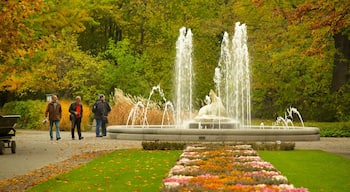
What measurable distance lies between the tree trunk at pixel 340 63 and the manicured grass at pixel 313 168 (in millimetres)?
19804

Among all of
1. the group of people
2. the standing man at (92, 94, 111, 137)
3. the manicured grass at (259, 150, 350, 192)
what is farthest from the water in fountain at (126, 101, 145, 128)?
the manicured grass at (259, 150, 350, 192)

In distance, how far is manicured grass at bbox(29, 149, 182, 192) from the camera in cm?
1243

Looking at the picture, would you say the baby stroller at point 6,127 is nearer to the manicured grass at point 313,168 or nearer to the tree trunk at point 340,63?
the manicured grass at point 313,168

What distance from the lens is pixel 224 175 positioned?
1241 centimetres

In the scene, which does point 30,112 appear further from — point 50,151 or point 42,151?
point 50,151

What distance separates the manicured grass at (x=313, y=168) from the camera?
12.8m

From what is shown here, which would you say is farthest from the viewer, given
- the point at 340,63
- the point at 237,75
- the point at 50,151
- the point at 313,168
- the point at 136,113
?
the point at 340,63

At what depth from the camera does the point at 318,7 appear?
21.5 m

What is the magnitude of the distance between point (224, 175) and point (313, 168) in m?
4.13

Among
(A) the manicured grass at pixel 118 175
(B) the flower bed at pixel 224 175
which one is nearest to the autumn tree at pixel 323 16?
(B) the flower bed at pixel 224 175

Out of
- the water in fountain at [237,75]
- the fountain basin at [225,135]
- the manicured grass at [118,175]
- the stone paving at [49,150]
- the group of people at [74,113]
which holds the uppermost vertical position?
the water in fountain at [237,75]

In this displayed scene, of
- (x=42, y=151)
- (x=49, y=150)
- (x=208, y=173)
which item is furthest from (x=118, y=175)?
(x=49, y=150)

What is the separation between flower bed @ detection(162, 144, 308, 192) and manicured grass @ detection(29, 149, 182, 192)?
523 millimetres

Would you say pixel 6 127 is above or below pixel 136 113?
below
